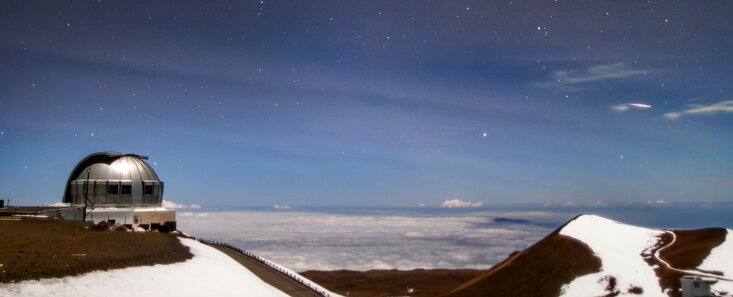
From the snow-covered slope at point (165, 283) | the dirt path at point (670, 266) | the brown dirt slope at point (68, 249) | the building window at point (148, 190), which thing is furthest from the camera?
the building window at point (148, 190)

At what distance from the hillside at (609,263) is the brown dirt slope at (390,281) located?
22664 millimetres

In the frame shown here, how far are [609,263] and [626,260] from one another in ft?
4.26

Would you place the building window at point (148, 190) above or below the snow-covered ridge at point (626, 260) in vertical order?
above

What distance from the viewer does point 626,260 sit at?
112 ft

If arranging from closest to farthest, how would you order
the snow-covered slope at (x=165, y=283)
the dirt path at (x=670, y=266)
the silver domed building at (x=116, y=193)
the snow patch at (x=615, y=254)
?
1. the snow-covered slope at (x=165, y=283)
2. the dirt path at (x=670, y=266)
3. the snow patch at (x=615, y=254)
4. the silver domed building at (x=116, y=193)

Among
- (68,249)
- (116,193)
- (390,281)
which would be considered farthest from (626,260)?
(390,281)

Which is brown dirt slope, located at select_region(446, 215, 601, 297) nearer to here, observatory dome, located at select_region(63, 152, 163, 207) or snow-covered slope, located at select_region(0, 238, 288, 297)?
snow-covered slope, located at select_region(0, 238, 288, 297)

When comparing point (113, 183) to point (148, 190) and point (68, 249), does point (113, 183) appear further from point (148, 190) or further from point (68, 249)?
point (68, 249)

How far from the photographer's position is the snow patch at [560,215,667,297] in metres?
31.4

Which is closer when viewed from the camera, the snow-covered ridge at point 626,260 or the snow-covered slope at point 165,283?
the snow-covered slope at point 165,283

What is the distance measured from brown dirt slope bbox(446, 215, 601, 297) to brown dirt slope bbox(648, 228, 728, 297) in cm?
465

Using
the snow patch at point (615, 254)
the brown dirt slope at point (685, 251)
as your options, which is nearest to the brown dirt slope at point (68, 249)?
the snow patch at point (615, 254)

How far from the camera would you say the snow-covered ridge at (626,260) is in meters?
30.3

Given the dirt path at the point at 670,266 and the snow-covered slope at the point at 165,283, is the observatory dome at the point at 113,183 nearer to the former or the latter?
the snow-covered slope at the point at 165,283
